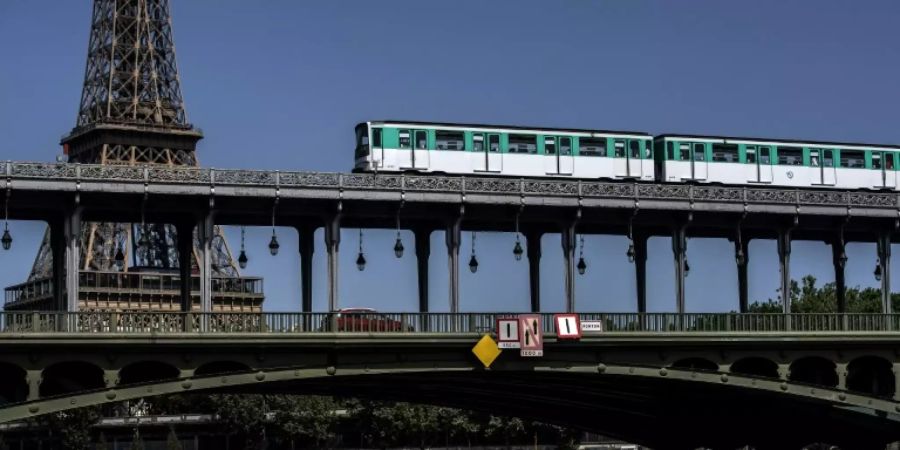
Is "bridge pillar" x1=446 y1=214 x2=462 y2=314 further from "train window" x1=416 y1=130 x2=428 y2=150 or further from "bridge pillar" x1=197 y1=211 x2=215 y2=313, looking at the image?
"bridge pillar" x1=197 y1=211 x2=215 y2=313

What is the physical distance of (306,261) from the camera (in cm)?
8525

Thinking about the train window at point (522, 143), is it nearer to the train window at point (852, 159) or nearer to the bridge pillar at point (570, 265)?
the bridge pillar at point (570, 265)

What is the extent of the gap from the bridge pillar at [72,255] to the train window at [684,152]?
32806 mm

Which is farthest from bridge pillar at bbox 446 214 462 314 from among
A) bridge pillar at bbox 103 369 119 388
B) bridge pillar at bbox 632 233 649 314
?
bridge pillar at bbox 103 369 119 388

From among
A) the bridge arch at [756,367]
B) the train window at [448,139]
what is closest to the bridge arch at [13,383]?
the train window at [448,139]

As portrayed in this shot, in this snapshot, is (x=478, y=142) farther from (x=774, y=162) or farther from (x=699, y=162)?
(x=774, y=162)

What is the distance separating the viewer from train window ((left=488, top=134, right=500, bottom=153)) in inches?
3617

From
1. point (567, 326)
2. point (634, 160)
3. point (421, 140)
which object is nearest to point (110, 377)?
point (567, 326)

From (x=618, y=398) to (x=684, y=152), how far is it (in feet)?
42.5

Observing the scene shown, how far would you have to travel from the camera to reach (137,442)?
153 m

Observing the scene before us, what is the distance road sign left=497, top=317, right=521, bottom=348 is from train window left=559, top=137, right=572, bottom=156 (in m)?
16.0

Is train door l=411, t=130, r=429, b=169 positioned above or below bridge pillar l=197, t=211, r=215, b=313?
above

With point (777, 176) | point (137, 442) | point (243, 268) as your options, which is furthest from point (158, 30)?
point (243, 268)

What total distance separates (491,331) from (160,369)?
14.0 m
